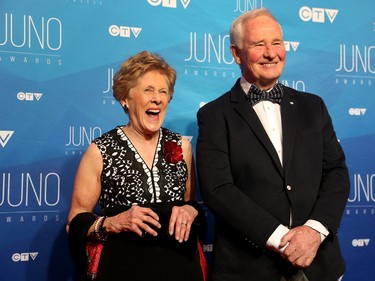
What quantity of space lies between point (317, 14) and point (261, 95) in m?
1.31

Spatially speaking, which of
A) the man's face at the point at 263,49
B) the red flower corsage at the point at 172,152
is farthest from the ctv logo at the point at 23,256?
the man's face at the point at 263,49

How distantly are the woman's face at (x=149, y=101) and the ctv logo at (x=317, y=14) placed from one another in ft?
4.36

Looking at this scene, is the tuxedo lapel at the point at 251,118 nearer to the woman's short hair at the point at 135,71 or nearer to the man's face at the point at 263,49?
the man's face at the point at 263,49

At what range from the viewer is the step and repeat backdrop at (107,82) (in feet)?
7.85

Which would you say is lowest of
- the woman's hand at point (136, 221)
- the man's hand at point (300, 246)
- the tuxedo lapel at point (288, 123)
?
the man's hand at point (300, 246)

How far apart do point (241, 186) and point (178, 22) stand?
1.25 metres

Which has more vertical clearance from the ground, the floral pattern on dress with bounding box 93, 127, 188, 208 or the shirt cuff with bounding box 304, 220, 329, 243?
the floral pattern on dress with bounding box 93, 127, 188, 208

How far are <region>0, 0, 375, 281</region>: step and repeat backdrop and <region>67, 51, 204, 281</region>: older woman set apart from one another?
64 centimetres

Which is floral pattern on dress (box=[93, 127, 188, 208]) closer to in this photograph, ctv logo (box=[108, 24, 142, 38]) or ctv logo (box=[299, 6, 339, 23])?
ctv logo (box=[108, 24, 142, 38])

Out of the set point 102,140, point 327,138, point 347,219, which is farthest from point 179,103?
point 347,219

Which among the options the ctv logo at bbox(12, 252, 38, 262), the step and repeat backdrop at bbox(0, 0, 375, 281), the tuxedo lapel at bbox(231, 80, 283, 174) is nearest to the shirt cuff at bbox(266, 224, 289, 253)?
the tuxedo lapel at bbox(231, 80, 283, 174)

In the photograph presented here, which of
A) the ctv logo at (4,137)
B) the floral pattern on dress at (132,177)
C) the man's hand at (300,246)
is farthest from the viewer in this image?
A: the ctv logo at (4,137)

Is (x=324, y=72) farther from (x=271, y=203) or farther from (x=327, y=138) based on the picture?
(x=271, y=203)

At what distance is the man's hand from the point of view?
1586 millimetres
